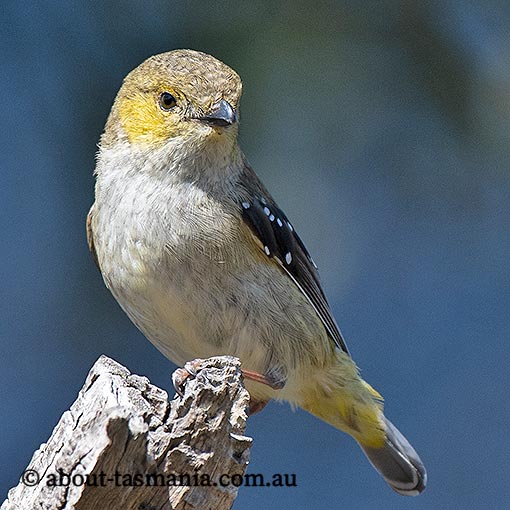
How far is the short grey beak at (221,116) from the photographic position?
3.72m

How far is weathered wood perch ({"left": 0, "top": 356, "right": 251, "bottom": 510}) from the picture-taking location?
2.55 m

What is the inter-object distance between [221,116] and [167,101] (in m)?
0.28

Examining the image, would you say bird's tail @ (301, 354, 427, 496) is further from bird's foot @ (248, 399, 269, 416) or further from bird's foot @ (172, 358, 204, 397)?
bird's foot @ (172, 358, 204, 397)

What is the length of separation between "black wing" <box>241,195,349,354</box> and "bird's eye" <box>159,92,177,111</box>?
1.57 ft

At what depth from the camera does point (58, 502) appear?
8.54ft

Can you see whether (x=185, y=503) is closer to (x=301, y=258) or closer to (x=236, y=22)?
(x=301, y=258)

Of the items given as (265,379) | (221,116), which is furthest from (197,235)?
(265,379)

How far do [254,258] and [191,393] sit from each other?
1.28 m

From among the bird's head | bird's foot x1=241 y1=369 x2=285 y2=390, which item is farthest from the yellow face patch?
bird's foot x1=241 y1=369 x2=285 y2=390

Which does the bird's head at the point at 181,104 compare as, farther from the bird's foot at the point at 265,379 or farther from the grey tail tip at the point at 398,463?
the grey tail tip at the point at 398,463

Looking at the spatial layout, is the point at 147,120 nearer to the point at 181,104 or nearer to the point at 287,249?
the point at 181,104

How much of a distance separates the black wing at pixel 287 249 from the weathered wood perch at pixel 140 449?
125 cm

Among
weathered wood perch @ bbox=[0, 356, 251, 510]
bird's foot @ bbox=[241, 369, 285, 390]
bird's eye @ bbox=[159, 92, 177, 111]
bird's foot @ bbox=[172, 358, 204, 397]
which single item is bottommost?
weathered wood perch @ bbox=[0, 356, 251, 510]

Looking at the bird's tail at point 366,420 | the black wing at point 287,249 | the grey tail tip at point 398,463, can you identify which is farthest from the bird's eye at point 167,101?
the grey tail tip at point 398,463
